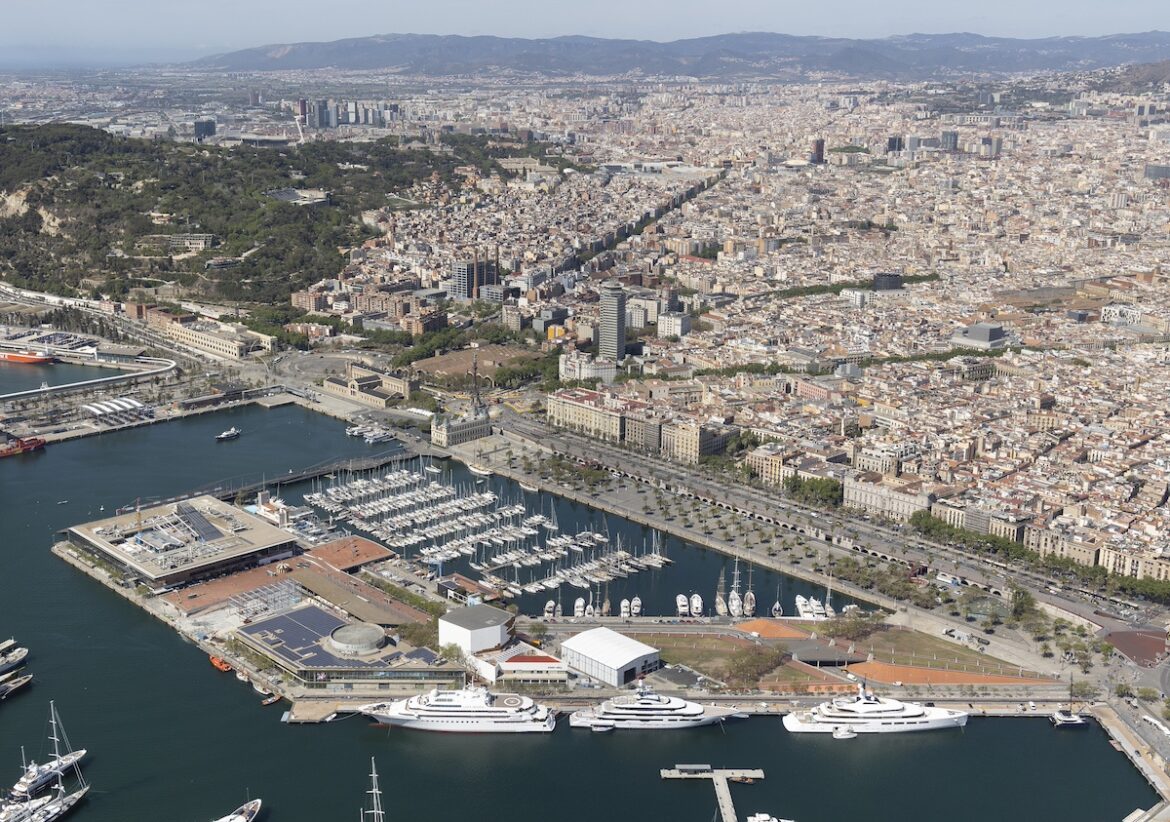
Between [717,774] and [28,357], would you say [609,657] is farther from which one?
[28,357]

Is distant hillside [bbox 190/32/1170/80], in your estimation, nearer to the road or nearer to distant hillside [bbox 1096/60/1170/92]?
distant hillside [bbox 1096/60/1170/92]

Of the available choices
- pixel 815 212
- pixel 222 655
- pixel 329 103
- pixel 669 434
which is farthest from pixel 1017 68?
pixel 222 655

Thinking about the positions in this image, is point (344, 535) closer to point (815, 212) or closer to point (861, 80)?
point (815, 212)

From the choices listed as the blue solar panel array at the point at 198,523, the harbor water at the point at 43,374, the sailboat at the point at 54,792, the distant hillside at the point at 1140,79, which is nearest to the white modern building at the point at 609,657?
the sailboat at the point at 54,792

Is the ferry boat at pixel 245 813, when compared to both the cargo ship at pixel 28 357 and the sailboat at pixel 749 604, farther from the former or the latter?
the cargo ship at pixel 28 357

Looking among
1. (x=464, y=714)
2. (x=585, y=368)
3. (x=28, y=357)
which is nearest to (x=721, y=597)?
(x=464, y=714)

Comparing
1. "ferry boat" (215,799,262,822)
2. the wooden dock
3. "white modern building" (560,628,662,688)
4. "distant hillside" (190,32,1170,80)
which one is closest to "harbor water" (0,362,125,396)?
"white modern building" (560,628,662,688)
